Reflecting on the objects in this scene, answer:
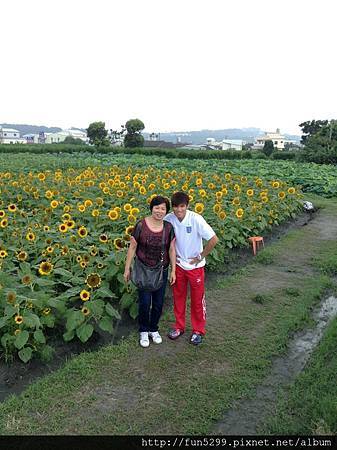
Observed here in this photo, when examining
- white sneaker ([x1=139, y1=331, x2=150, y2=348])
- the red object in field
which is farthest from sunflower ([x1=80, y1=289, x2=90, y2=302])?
the red object in field

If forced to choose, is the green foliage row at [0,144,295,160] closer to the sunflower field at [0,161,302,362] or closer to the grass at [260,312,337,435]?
the sunflower field at [0,161,302,362]

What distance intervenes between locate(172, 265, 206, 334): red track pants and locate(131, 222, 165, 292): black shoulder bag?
0.28m

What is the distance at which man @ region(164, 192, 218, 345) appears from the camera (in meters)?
3.79

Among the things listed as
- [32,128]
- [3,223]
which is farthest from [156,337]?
[32,128]

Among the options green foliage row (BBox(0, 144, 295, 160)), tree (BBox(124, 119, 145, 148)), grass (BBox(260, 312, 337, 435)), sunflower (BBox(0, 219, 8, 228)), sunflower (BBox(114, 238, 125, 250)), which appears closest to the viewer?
grass (BBox(260, 312, 337, 435))

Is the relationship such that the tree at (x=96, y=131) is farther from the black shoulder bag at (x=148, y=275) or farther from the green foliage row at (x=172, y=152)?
the black shoulder bag at (x=148, y=275)

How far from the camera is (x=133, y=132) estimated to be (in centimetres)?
4028

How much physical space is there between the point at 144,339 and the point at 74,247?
1475 mm

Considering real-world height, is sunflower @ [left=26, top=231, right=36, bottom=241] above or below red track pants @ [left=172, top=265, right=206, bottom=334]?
above

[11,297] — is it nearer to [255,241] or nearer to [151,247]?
[151,247]

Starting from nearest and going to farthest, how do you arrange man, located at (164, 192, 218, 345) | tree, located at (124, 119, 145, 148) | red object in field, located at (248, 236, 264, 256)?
man, located at (164, 192, 218, 345), red object in field, located at (248, 236, 264, 256), tree, located at (124, 119, 145, 148)

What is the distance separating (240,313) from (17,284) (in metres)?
2.27

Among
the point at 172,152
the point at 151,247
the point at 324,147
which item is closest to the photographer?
the point at 151,247

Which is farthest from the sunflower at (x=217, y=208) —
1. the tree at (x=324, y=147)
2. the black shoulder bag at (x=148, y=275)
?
the tree at (x=324, y=147)
